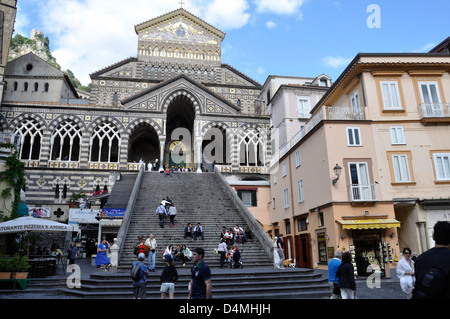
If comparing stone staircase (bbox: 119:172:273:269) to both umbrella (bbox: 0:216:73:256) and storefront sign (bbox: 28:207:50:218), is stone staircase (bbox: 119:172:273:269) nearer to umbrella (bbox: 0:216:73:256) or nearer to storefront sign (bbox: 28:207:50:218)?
umbrella (bbox: 0:216:73:256)

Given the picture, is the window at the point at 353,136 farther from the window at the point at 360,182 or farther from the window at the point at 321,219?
the window at the point at 321,219

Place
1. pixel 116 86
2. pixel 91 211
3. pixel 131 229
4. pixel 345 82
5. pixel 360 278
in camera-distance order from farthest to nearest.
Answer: pixel 116 86
pixel 91 211
pixel 345 82
pixel 131 229
pixel 360 278

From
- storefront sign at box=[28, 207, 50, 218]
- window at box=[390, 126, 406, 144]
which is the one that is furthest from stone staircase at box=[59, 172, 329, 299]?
storefront sign at box=[28, 207, 50, 218]

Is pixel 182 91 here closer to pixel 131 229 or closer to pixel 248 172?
pixel 248 172

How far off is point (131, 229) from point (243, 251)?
6199 mm

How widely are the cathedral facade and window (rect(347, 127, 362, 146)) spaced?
53.2 feet

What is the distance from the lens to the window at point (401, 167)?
18.3m

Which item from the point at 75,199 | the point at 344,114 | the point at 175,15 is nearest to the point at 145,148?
the point at 75,199

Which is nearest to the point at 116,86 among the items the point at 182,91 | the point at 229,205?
the point at 182,91

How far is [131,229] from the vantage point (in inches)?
702

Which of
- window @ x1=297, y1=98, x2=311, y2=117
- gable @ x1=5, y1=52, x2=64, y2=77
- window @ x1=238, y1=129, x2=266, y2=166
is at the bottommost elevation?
window @ x1=238, y1=129, x2=266, y2=166

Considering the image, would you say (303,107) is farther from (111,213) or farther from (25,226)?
(25,226)

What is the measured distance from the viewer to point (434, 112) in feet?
62.8

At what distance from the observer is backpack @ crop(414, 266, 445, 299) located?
10.7ft
